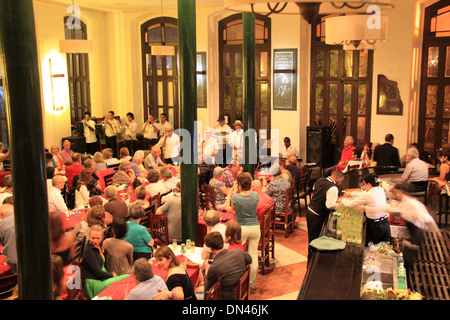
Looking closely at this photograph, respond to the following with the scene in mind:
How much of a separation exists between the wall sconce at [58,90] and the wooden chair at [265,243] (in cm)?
877

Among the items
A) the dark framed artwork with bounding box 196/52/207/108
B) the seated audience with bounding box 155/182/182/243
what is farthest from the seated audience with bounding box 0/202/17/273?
the dark framed artwork with bounding box 196/52/207/108

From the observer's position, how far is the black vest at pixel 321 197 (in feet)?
22.9

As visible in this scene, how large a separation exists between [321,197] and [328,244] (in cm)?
161

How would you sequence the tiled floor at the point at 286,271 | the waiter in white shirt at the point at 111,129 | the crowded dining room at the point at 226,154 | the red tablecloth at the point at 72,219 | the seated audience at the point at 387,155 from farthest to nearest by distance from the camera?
1. the waiter in white shirt at the point at 111,129
2. the seated audience at the point at 387,155
3. the red tablecloth at the point at 72,219
4. the tiled floor at the point at 286,271
5. the crowded dining room at the point at 226,154

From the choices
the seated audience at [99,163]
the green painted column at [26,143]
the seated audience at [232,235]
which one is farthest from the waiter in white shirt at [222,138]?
the green painted column at [26,143]

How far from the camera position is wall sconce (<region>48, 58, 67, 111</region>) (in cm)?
1401

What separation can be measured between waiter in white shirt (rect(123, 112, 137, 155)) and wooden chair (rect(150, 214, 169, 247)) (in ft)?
27.6

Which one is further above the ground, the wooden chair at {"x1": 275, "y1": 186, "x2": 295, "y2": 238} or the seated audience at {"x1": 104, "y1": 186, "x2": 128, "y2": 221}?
the seated audience at {"x1": 104, "y1": 186, "x2": 128, "y2": 221}

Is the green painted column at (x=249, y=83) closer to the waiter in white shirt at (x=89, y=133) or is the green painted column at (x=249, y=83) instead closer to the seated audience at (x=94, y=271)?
the seated audience at (x=94, y=271)

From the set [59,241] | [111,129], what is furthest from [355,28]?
[111,129]

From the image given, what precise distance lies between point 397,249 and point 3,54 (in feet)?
14.5

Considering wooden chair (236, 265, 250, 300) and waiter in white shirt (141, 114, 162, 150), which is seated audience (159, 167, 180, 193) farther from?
waiter in white shirt (141, 114, 162, 150)

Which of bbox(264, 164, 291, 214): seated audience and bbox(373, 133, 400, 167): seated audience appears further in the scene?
bbox(373, 133, 400, 167): seated audience

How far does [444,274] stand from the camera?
5.80 m
